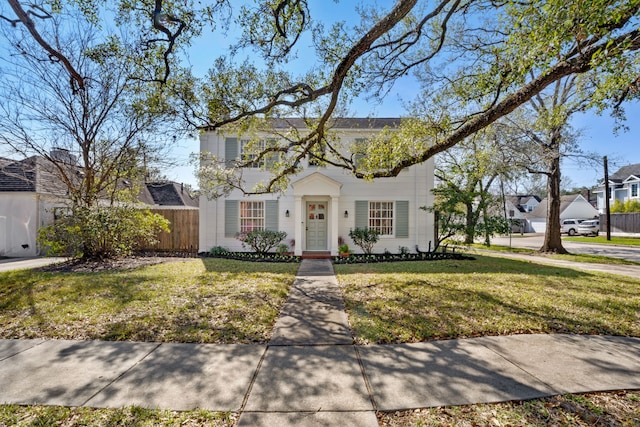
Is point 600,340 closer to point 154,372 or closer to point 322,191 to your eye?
point 154,372

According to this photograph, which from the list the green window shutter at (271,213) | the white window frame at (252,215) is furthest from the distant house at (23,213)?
the green window shutter at (271,213)

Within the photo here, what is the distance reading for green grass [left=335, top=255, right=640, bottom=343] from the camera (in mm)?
4125

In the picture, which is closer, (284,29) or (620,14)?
(620,14)

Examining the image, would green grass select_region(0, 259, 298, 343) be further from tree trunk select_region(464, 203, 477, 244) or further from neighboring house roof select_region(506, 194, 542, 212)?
neighboring house roof select_region(506, 194, 542, 212)

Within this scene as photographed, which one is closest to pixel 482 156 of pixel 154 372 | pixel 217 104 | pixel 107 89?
pixel 217 104

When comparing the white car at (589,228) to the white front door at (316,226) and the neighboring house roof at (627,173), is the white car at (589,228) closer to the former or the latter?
the neighboring house roof at (627,173)

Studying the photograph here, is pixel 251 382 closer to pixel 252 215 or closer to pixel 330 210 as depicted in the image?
pixel 330 210

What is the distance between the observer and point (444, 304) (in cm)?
525

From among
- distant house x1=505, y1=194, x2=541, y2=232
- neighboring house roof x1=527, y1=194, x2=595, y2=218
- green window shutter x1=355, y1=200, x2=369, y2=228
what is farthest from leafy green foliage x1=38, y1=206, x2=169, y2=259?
distant house x1=505, y1=194, x2=541, y2=232

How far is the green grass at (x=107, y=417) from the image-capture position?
2232 millimetres

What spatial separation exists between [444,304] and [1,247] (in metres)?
17.5

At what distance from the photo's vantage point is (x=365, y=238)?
12367 millimetres

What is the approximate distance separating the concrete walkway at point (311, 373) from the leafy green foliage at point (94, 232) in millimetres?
6594

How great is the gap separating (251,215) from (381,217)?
19.7ft
